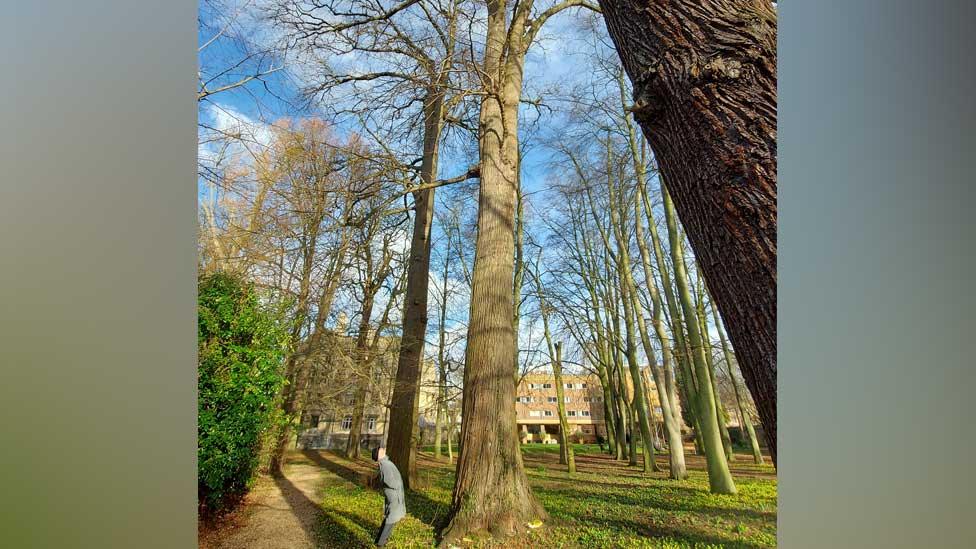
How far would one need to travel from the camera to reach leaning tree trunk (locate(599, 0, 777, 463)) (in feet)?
1.79

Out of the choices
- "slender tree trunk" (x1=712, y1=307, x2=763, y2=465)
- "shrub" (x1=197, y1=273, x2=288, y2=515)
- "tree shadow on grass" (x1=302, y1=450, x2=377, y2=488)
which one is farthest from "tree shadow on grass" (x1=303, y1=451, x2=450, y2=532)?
"slender tree trunk" (x1=712, y1=307, x2=763, y2=465)

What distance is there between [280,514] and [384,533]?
0.53 metres

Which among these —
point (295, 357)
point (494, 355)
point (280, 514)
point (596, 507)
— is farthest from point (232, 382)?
point (596, 507)

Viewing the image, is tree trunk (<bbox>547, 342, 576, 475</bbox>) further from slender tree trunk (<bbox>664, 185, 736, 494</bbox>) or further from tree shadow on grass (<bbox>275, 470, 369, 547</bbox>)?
tree shadow on grass (<bbox>275, 470, 369, 547</bbox>)

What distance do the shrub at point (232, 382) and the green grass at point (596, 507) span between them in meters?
0.36

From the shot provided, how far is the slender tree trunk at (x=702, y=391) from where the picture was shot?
7.47ft

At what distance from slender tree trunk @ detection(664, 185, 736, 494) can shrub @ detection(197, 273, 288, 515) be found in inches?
81.4
